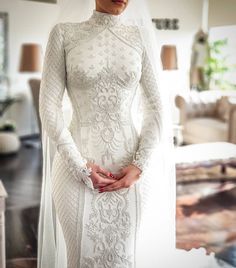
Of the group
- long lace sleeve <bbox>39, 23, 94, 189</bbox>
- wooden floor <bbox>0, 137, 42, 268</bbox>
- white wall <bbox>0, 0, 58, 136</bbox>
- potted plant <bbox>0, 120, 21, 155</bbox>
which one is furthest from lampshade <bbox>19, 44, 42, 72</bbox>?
long lace sleeve <bbox>39, 23, 94, 189</bbox>

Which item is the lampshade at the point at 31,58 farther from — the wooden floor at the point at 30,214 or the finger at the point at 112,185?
the finger at the point at 112,185

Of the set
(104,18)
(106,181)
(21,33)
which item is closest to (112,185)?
(106,181)

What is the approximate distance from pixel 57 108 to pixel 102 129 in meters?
0.16

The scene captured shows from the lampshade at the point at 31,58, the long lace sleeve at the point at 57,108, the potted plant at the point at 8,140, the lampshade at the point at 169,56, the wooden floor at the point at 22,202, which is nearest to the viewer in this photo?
the long lace sleeve at the point at 57,108

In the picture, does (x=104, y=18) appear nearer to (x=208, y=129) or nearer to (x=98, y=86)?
(x=98, y=86)

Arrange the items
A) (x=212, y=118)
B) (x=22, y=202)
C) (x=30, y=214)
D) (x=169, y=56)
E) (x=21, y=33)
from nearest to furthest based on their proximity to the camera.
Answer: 1. (x=169, y=56)
2. (x=212, y=118)
3. (x=30, y=214)
4. (x=22, y=202)
5. (x=21, y=33)

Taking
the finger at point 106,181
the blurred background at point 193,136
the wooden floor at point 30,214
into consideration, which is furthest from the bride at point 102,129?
the wooden floor at point 30,214

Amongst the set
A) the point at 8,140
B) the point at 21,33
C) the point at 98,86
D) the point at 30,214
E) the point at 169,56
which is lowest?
the point at 30,214

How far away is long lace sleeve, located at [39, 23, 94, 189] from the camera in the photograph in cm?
113

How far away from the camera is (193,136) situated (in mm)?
2582

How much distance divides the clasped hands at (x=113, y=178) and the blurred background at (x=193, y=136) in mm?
339

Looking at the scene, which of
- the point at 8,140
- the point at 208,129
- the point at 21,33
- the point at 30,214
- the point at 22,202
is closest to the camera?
the point at 208,129

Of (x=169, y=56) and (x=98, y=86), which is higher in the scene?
(x=169, y=56)

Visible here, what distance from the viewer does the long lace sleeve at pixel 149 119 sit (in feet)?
3.92
